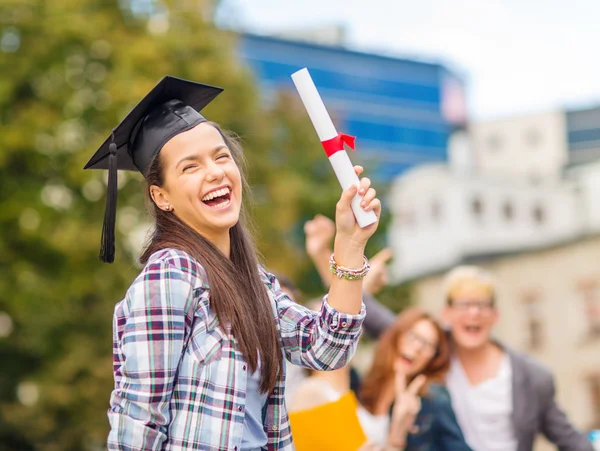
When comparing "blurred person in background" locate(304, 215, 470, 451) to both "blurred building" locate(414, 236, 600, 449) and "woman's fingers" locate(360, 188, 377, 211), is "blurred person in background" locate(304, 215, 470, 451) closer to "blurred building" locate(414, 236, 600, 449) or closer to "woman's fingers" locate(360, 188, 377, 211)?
"woman's fingers" locate(360, 188, 377, 211)

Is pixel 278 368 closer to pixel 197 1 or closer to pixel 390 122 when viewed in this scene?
pixel 197 1

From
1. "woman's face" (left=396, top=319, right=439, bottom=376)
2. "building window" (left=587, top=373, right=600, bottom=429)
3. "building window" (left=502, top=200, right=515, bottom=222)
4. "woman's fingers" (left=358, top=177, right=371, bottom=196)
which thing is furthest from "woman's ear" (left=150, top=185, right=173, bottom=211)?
"building window" (left=502, top=200, right=515, bottom=222)

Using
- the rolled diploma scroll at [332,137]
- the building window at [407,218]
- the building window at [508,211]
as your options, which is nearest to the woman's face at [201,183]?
the rolled diploma scroll at [332,137]

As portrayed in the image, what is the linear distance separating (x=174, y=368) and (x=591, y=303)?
31.3 metres

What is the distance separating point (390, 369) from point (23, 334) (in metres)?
13.6

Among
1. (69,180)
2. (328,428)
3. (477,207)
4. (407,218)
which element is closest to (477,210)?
(477,207)

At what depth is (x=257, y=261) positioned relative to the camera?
9.92 ft

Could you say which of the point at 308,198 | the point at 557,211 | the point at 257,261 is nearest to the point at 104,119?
the point at 308,198

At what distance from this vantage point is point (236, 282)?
2.84 meters

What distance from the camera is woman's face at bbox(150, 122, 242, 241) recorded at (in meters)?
2.84

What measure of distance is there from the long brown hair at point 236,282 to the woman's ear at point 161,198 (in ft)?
0.05

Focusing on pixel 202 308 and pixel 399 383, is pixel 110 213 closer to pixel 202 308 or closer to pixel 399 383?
pixel 202 308

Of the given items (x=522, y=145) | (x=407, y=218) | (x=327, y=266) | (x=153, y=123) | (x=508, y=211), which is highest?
(x=522, y=145)

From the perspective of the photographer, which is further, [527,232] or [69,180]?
[527,232]
